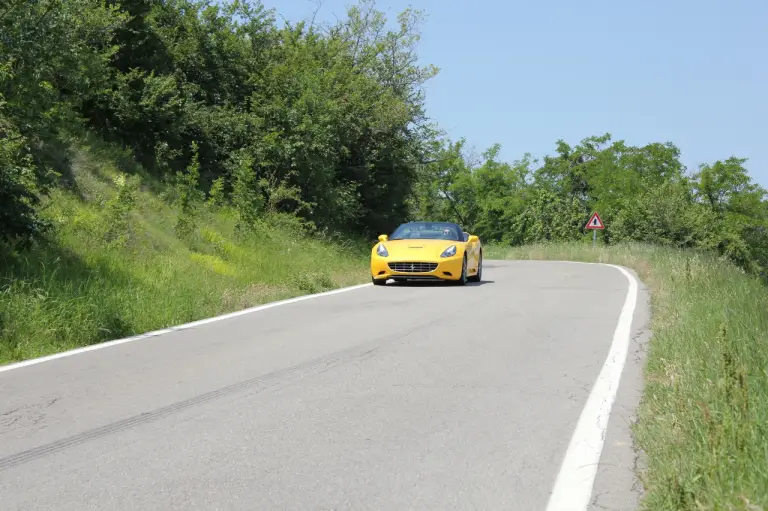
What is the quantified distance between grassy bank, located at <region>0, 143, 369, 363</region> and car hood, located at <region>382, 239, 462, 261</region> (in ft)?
4.45

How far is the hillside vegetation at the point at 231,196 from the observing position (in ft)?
19.3

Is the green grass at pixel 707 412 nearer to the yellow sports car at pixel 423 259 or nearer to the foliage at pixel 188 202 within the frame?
the yellow sports car at pixel 423 259

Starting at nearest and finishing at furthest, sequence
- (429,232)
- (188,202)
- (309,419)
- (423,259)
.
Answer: (309,419), (423,259), (429,232), (188,202)

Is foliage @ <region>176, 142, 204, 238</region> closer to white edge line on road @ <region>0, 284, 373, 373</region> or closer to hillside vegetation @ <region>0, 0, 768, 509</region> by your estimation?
hillside vegetation @ <region>0, 0, 768, 509</region>

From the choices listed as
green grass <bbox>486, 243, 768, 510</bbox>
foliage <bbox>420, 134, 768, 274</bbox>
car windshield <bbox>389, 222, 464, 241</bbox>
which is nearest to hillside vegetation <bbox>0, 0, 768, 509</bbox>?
green grass <bbox>486, 243, 768, 510</bbox>

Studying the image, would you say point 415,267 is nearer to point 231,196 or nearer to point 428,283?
point 428,283

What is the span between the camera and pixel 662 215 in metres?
77.2

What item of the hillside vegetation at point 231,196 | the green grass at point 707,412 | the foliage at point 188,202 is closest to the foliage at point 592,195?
the hillside vegetation at point 231,196

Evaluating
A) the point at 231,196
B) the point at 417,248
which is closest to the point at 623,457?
the point at 417,248

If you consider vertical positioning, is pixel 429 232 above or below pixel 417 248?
above

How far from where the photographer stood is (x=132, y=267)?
44.0 feet

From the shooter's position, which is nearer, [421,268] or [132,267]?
[132,267]

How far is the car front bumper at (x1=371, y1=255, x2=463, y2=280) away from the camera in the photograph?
17141mm

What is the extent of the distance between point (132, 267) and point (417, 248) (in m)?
6.09
